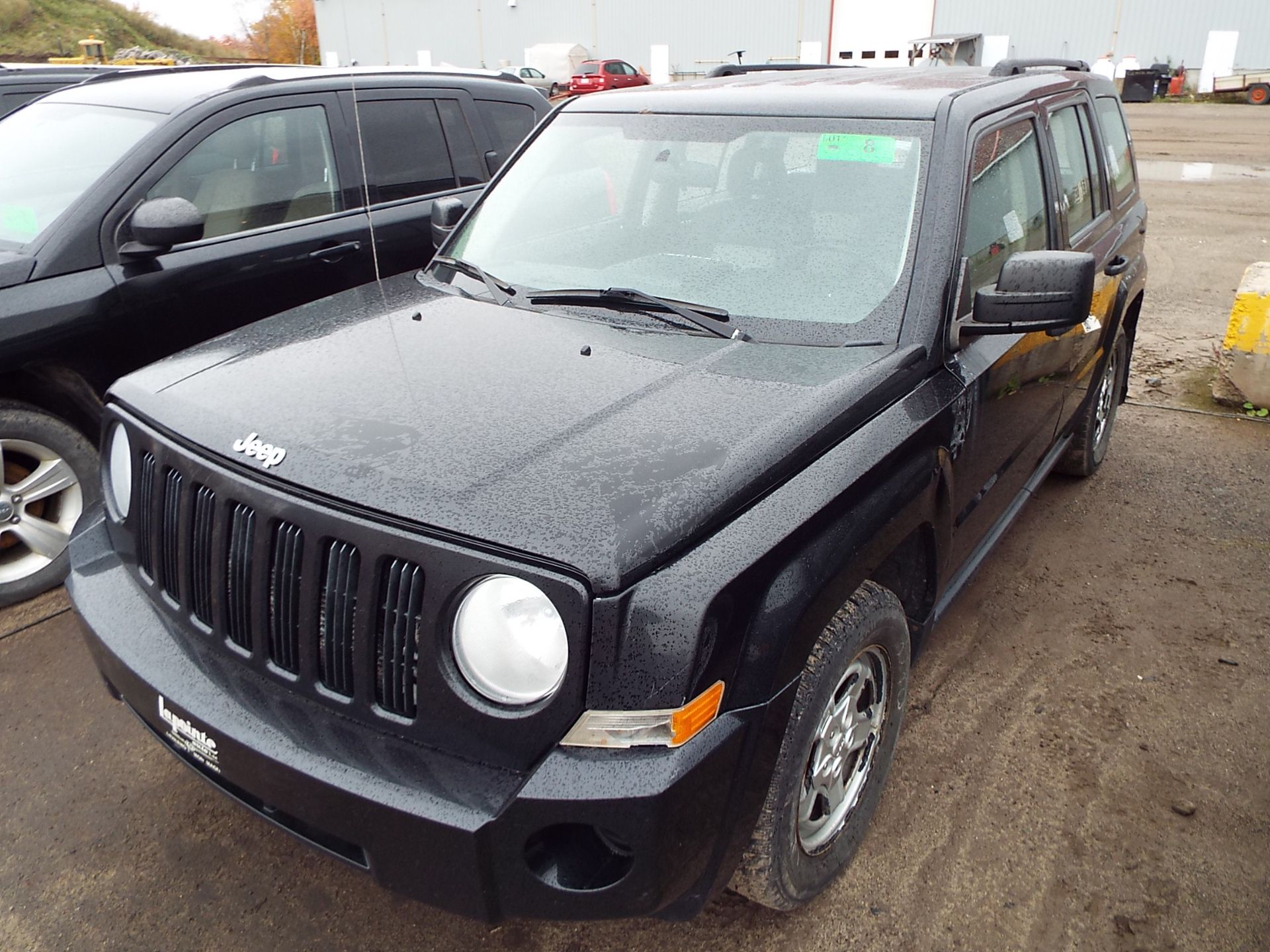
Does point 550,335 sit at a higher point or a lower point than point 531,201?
lower

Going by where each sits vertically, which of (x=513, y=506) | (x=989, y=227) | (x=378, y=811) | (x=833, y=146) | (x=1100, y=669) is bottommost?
(x=1100, y=669)

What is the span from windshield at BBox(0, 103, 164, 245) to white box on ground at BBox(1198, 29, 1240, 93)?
→ 134ft

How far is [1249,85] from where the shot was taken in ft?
107

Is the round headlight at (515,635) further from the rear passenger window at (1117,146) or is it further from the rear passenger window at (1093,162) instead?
the rear passenger window at (1117,146)

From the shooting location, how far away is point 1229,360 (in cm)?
591

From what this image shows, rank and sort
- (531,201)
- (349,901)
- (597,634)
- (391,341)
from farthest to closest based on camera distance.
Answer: (531,201) → (391,341) → (349,901) → (597,634)

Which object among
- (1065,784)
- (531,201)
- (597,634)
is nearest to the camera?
(597,634)

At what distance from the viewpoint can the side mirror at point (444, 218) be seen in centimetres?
380

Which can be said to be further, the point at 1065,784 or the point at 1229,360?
the point at 1229,360

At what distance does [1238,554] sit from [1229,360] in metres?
2.15

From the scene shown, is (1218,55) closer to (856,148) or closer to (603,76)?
(603,76)

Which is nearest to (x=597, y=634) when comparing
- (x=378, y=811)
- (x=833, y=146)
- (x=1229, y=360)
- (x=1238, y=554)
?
(x=378, y=811)

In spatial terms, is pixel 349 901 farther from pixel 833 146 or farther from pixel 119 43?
pixel 119 43

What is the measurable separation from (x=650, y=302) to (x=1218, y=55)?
140 ft
